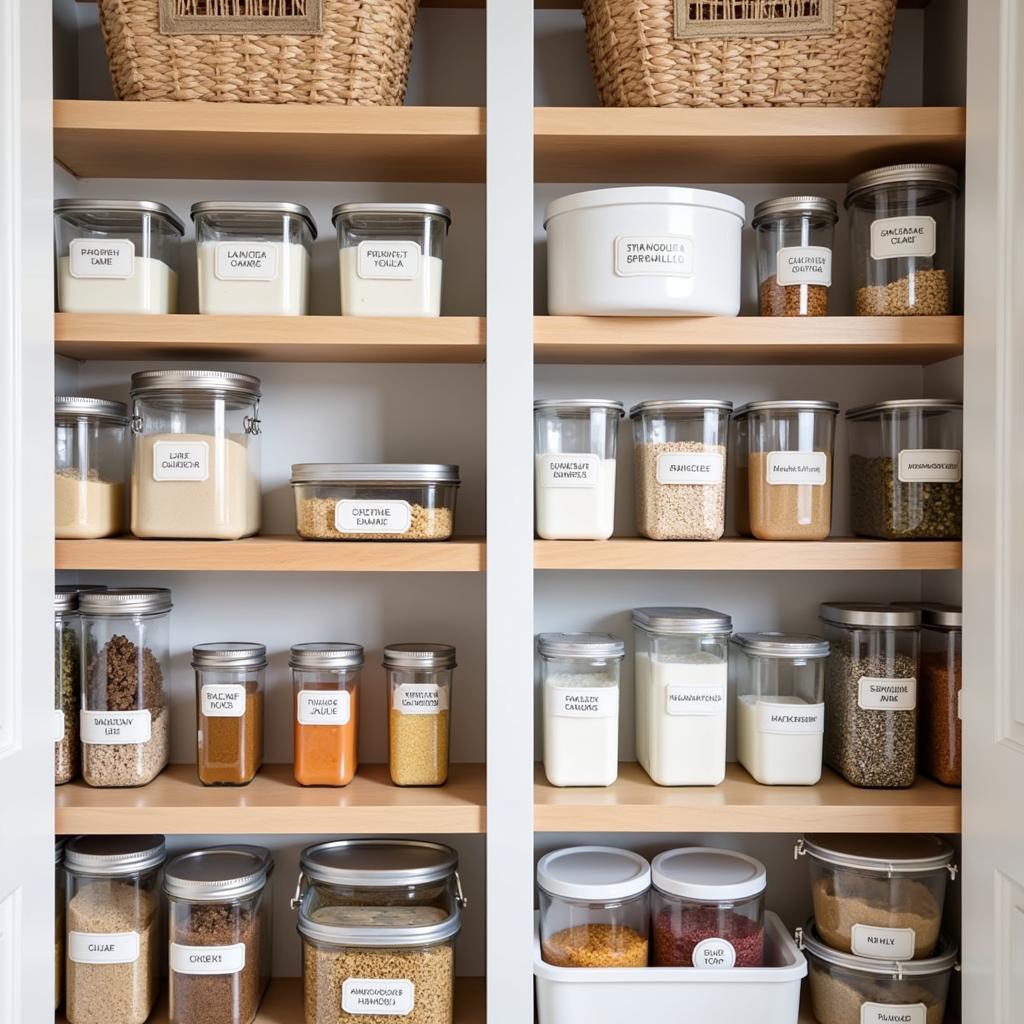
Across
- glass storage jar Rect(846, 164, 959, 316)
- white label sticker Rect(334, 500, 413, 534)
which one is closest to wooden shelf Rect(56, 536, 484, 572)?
white label sticker Rect(334, 500, 413, 534)

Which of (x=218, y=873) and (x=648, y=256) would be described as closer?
(x=648, y=256)

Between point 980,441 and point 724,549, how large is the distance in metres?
0.40

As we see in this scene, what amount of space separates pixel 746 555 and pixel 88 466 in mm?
1051

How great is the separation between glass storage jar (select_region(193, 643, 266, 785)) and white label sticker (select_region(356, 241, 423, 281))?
0.63 meters

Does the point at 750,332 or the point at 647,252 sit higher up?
the point at 647,252

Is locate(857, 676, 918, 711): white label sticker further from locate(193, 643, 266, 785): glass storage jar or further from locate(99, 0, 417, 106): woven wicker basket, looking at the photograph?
locate(99, 0, 417, 106): woven wicker basket

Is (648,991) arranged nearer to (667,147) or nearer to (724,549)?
(724,549)

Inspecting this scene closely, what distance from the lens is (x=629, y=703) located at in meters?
1.72

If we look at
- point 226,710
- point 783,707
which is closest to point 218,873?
point 226,710

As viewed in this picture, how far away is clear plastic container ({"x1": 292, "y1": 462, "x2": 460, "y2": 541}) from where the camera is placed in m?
1.45

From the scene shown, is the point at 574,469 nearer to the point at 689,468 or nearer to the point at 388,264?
the point at 689,468

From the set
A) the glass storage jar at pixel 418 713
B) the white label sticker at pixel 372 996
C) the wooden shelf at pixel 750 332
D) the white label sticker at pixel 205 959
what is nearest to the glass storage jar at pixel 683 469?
the wooden shelf at pixel 750 332

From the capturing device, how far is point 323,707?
148 cm

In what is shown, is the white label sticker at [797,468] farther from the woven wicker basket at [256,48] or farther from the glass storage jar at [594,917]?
the woven wicker basket at [256,48]
